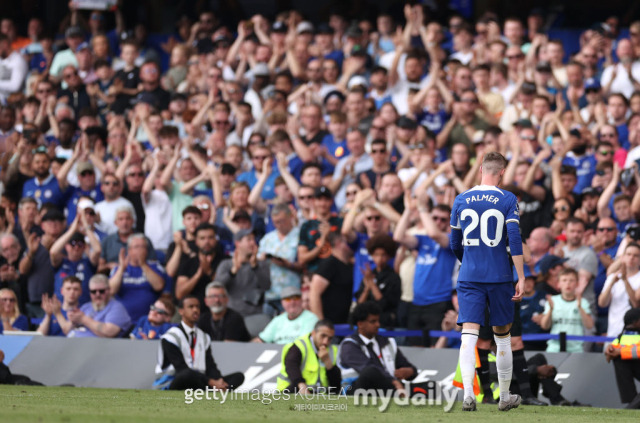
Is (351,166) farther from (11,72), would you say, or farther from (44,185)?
(11,72)

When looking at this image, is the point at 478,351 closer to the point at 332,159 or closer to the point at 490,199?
the point at 490,199

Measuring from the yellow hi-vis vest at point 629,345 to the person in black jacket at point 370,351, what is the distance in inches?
88.0

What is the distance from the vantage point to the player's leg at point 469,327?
1013 centimetres

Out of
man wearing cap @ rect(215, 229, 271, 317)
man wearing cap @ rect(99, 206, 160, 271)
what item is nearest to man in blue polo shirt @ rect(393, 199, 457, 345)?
man wearing cap @ rect(215, 229, 271, 317)

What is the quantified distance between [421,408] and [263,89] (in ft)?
33.6

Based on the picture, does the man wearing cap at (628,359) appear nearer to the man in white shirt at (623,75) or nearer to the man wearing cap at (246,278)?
the man wearing cap at (246,278)

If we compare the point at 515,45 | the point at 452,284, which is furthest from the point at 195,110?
the point at 452,284

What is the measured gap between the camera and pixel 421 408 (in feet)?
36.1

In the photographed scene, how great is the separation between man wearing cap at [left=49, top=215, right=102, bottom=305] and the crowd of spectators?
32 millimetres

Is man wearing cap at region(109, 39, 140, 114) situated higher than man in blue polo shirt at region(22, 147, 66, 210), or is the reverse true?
man wearing cap at region(109, 39, 140, 114)

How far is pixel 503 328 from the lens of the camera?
1038cm

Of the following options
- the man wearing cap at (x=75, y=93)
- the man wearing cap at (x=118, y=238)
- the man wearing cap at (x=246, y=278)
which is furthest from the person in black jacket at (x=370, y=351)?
the man wearing cap at (x=75, y=93)

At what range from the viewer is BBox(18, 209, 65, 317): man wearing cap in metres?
16.8

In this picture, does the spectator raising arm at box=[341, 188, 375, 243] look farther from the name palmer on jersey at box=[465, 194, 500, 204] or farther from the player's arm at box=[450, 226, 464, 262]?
the name palmer on jersey at box=[465, 194, 500, 204]
